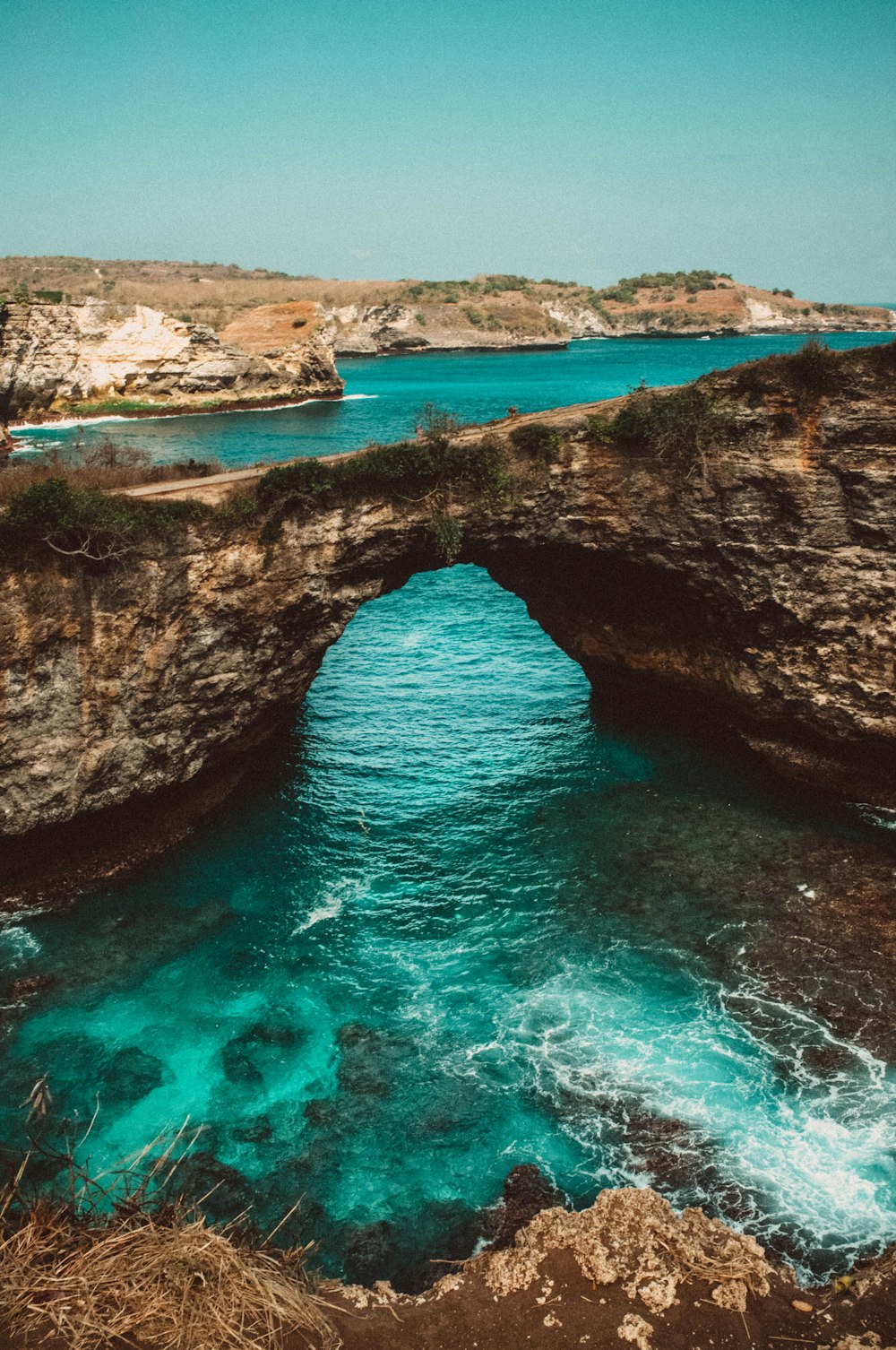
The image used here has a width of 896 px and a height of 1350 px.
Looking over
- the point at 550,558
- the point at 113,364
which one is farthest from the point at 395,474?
the point at 113,364

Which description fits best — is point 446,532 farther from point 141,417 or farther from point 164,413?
point 164,413

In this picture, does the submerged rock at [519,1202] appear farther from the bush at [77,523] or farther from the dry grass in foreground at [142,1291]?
the bush at [77,523]

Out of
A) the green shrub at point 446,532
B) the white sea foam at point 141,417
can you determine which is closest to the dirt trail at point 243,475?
the green shrub at point 446,532

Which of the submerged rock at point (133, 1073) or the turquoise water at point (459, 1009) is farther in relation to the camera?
the submerged rock at point (133, 1073)

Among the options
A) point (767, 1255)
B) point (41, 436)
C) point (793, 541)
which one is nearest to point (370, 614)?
point (793, 541)

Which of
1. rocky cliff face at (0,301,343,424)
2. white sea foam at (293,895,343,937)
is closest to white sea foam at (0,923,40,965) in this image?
white sea foam at (293,895,343,937)

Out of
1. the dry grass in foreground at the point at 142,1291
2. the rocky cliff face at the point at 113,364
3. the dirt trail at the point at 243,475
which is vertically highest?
the rocky cliff face at the point at 113,364
